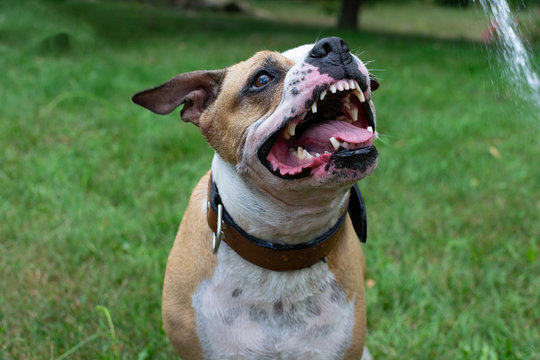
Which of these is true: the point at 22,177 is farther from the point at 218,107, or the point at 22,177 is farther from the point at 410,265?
the point at 410,265

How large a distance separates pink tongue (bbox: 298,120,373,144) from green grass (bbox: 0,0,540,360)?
0.78 metres

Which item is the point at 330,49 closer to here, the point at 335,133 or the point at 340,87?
the point at 340,87

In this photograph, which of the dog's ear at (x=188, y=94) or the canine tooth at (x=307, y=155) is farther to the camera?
the dog's ear at (x=188, y=94)

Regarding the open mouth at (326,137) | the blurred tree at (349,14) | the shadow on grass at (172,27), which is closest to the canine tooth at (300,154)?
the open mouth at (326,137)

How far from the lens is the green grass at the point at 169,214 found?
2771mm

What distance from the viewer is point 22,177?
13.4 feet

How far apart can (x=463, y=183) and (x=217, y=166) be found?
294 cm

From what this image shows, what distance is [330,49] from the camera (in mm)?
1793

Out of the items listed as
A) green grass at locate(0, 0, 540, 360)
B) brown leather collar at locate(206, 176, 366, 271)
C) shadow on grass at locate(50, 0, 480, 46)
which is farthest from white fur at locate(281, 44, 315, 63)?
shadow on grass at locate(50, 0, 480, 46)

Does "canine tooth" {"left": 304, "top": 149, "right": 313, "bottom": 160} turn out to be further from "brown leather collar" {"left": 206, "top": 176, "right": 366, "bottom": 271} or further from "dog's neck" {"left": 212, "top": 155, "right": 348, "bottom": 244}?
"brown leather collar" {"left": 206, "top": 176, "right": 366, "bottom": 271}

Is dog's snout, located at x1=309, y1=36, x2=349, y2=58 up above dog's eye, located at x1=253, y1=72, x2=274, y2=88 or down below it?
above

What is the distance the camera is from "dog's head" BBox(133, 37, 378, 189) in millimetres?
1720

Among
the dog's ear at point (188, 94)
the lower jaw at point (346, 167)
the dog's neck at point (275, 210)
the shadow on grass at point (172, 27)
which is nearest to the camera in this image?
the lower jaw at point (346, 167)

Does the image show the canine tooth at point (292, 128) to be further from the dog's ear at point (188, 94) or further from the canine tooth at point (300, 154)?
the dog's ear at point (188, 94)
